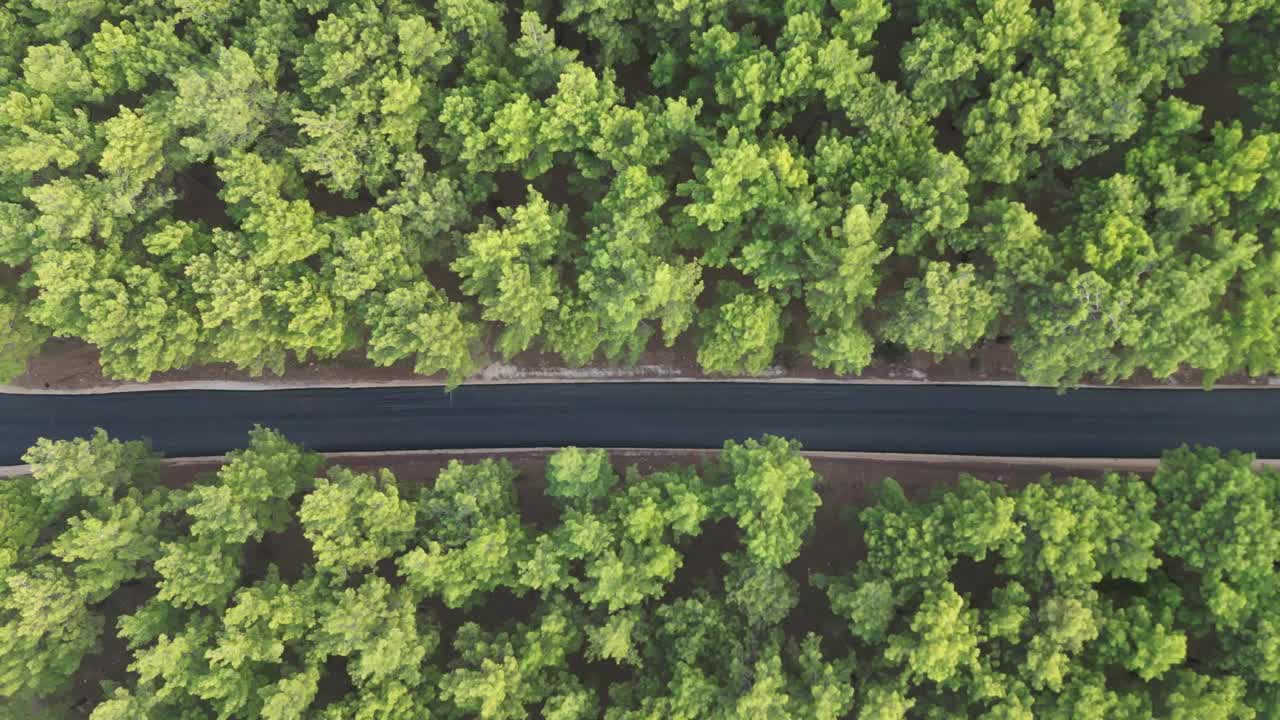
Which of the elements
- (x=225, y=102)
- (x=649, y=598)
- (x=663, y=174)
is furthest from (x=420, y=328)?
(x=649, y=598)

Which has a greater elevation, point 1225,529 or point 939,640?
point 1225,529

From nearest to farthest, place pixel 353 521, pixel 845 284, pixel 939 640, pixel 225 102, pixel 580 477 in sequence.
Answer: pixel 939 640, pixel 845 284, pixel 225 102, pixel 580 477, pixel 353 521

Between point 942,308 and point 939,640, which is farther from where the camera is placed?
point 942,308

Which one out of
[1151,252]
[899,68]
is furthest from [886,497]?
[899,68]

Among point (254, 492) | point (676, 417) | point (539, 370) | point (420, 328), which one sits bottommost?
point (254, 492)

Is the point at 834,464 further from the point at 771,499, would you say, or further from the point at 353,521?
the point at 353,521

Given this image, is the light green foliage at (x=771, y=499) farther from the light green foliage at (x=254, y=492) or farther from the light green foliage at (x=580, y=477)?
the light green foliage at (x=254, y=492)

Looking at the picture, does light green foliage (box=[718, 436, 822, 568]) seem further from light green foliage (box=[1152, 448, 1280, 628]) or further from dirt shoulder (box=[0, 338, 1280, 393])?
light green foliage (box=[1152, 448, 1280, 628])
